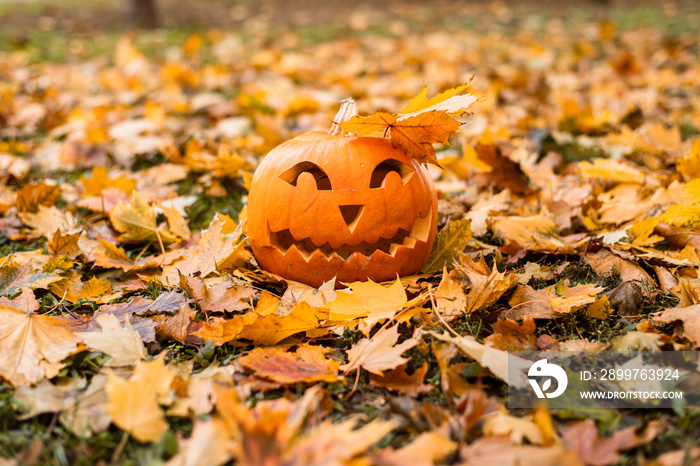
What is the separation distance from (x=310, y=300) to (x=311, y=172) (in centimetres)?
46

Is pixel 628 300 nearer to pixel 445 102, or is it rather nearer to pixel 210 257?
pixel 445 102

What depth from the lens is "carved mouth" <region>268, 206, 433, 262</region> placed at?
1.83m

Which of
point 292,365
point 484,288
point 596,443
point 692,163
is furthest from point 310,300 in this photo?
point 692,163

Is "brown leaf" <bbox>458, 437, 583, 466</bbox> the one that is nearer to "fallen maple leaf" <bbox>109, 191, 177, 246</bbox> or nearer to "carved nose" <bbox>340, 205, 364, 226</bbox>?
"carved nose" <bbox>340, 205, 364, 226</bbox>

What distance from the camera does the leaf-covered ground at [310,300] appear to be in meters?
1.16

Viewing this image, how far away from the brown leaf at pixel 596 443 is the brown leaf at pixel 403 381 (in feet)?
1.14

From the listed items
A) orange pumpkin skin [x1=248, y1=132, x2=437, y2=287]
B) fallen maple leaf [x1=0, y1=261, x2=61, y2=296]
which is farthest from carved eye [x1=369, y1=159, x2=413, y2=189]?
fallen maple leaf [x1=0, y1=261, x2=61, y2=296]

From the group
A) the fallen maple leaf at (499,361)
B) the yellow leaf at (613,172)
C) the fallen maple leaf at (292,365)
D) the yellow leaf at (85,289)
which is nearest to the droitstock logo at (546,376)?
the fallen maple leaf at (499,361)

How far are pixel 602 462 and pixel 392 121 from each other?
1.11 meters

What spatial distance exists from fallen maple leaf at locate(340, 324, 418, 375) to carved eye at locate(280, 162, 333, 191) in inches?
23.0

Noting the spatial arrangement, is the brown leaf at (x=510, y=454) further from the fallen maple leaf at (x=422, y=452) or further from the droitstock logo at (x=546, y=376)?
the droitstock logo at (x=546, y=376)

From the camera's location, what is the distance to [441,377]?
1.36 m

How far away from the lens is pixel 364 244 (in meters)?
1.83

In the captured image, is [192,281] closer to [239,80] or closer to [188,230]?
[188,230]
